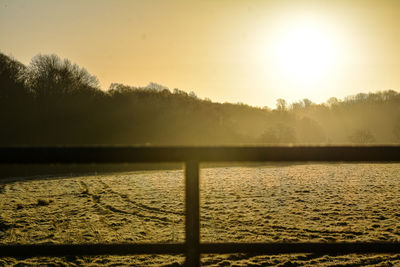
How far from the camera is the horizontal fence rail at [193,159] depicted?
55.8 inches

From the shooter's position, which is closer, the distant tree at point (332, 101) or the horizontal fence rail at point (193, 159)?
the horizontal fence rail at point (193, 159)

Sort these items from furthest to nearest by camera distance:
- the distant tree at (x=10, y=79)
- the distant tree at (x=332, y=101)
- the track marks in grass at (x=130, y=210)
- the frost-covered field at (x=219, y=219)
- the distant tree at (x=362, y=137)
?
the distant tree at (x=332, y=101) < the distant tree at (x=362, y=137) < the distant tree at (x=10, y=79) < the track marks in grass at (x=130, y=210) < the frost-covered field at (x=219, y=219)

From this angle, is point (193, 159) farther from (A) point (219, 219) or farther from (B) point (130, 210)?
(B) point (130, 210)

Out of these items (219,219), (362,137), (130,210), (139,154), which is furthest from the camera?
(362,137)

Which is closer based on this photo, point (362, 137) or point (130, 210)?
point (130, 210)

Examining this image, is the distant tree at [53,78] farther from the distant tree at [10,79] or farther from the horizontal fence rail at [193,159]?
the horizontal fence rail at [193,159]

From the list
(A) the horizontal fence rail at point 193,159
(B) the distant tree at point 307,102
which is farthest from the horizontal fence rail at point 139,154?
(B) the distant tree at point 307,102

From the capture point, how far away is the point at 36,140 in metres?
29.8

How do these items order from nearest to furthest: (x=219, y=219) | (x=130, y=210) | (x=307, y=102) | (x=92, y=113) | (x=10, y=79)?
(x=219, y=219) < (x=130, y=210) < (x=10, y=79) < (x=92, y=113) < (x=307, y=102)

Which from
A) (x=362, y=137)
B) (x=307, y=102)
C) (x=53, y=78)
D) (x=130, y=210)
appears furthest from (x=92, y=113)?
(x=307, y=102)

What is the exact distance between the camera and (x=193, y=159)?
144 cm

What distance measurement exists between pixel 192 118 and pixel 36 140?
19.6 metres

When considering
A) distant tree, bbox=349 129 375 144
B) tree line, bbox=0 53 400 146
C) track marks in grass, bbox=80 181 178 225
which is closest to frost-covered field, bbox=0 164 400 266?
track marks in grass, bbox=80 181 178 225

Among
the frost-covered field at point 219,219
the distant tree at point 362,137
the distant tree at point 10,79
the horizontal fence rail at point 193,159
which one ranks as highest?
the distant tree at point 10,79
